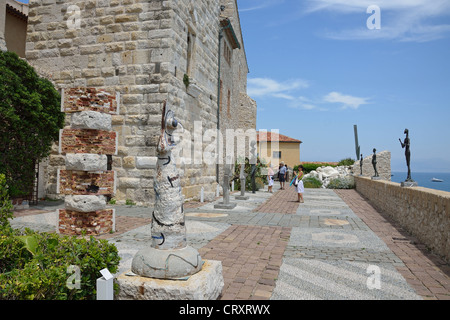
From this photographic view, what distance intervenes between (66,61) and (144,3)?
3.20 metres

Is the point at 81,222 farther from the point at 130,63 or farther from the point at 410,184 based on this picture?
the point at 410,184

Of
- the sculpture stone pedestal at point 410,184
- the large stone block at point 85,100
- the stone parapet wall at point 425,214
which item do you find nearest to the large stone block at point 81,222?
the large stone block at point 85,100

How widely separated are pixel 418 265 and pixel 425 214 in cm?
182

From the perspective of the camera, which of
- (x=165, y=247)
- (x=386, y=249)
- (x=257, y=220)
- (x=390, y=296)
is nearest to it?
(x=165, y=247)

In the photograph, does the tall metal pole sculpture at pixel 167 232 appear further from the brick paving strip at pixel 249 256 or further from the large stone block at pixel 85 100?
the large stone block at pixel 85 100

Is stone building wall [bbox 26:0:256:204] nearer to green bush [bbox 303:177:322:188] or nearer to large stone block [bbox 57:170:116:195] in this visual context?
large stone block [bbox 57:170:116:195]

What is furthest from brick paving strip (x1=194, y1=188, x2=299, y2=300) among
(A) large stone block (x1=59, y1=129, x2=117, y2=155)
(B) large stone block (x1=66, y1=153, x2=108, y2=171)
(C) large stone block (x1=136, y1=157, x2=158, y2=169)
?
(C) large stone block (x1=136, y1=157, x2=158, y2=169)

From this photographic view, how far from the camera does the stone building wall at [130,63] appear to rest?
9.72 meters

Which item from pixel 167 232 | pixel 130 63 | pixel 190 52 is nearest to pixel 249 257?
pixel 167 232

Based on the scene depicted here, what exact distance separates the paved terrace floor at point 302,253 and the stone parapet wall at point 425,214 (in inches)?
8.6

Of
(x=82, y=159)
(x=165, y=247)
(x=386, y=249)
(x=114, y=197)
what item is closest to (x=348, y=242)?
(x=386, y=249)

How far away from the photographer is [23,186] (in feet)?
29.9

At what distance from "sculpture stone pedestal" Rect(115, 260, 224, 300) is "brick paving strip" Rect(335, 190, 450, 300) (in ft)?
8.15

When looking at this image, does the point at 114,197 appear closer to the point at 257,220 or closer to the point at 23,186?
the point at 23,186
